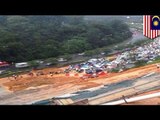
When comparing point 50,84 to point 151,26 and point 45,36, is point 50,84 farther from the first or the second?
point 151,26

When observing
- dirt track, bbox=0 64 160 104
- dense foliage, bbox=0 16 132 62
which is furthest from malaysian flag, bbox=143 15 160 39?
dirt track, bbox=0 64 160 104

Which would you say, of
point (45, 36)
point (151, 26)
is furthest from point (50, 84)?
point (151, 26)

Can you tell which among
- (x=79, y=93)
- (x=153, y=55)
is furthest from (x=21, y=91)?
(x=153, y=55)

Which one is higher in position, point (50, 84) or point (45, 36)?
point (45, 36)
